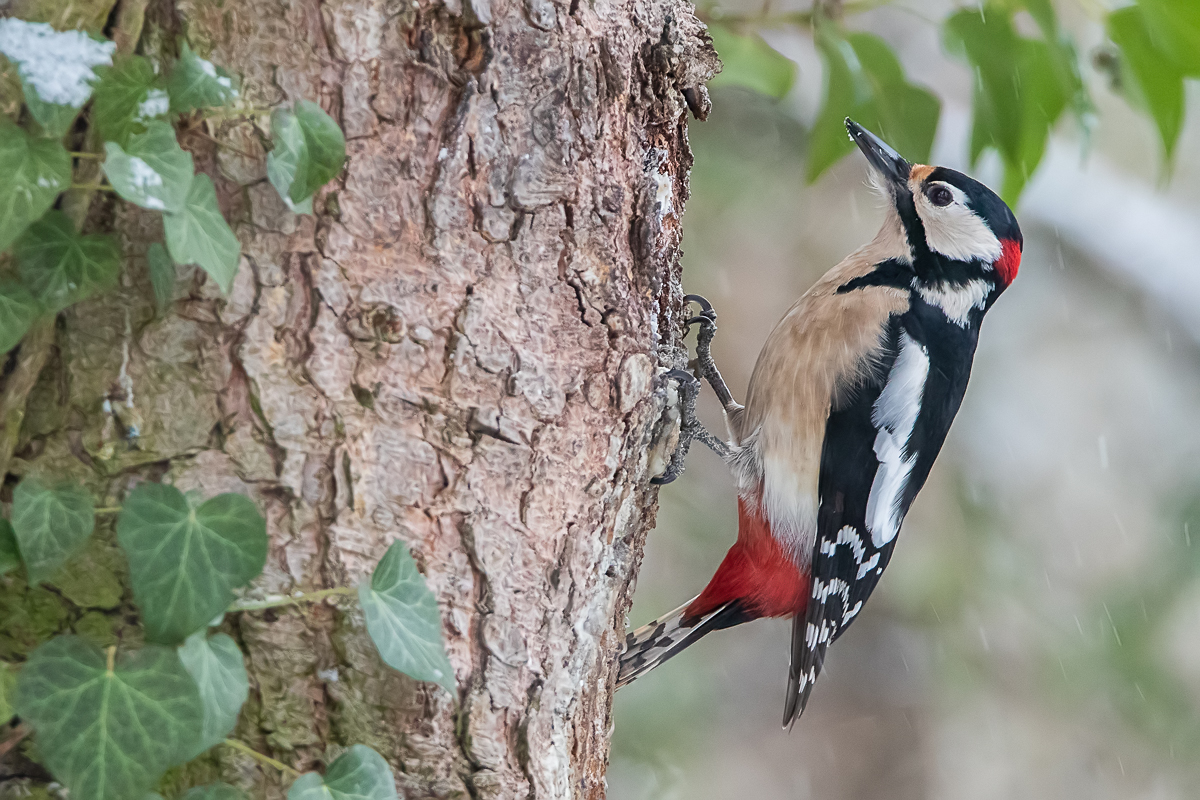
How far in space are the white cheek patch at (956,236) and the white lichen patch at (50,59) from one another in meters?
1.72

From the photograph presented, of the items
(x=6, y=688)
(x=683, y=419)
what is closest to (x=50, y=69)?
(x=6, y=688)

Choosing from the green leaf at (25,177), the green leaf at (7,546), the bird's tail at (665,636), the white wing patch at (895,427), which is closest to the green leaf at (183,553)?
the green leaf at (7,546)

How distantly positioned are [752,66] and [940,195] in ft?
1.63

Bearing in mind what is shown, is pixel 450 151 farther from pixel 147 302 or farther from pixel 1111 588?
pixel 1111 588

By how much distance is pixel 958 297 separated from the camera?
82.0 inches

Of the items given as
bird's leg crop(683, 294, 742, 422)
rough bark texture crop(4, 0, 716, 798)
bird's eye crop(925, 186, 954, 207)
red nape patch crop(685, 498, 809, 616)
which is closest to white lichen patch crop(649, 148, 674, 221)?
rough bark texture crop(4, 0, 716, 798)

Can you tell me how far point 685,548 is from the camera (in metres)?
3.86

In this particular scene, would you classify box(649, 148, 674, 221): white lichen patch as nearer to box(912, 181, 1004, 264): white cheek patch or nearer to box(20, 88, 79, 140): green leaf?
box(20, 88, 79, 140): green leaf

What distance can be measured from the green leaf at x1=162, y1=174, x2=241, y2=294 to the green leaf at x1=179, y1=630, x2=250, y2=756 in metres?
0.30

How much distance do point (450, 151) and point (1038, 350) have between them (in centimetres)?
393

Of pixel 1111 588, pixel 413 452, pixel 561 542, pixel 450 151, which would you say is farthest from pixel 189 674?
pixel 1111 588

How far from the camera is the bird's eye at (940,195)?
6.81 feet

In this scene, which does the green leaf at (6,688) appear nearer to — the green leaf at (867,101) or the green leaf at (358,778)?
the green leaf at (358,778)

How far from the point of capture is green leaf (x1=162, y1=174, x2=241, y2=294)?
80 centimetres
